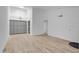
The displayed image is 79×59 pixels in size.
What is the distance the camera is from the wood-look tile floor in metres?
1.33

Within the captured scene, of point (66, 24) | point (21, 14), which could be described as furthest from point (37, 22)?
point (66, 24)

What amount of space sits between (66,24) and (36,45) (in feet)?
1.64

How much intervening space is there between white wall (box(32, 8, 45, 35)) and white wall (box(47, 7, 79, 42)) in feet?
0.33

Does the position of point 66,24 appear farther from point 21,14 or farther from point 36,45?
point 21,14

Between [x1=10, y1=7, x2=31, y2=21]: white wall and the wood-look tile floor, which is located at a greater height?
[x1=10, y1=7, x2=31, y2=21]: white wall

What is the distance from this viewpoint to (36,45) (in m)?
1.41

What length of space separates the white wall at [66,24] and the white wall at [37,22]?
10 centimetres

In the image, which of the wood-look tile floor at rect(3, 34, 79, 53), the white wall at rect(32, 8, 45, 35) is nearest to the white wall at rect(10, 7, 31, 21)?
the white wall at rect(32, 8, 45, 35)

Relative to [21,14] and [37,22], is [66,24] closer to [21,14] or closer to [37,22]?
[37,22]

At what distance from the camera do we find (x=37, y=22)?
1.46 meters

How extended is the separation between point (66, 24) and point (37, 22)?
15.9 inches

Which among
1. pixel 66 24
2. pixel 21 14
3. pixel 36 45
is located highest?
pixel 21 14

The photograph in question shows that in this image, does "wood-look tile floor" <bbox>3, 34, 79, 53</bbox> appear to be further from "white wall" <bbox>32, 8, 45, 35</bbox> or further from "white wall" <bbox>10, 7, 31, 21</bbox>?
"white wall" <bbox>10, 7, 31, 21</bbox>

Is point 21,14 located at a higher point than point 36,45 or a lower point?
higher
